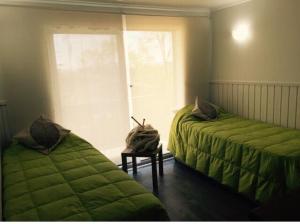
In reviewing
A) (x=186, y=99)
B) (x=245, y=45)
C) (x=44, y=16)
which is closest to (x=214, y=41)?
(x=245, y=45)

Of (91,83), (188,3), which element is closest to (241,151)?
(91,83)

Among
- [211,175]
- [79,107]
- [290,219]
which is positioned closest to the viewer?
[290,219]

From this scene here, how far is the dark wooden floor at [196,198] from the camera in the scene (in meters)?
2.27

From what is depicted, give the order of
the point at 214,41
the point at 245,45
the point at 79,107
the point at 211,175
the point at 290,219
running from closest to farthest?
the point at 290,219 < the point at 211,175 < the point at 79,107 < the point at 245,45 < the point at 214,41

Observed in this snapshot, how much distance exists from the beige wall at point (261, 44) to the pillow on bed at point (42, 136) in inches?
103

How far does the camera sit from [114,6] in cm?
316

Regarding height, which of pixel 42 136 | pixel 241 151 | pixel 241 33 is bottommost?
pixel 241 151

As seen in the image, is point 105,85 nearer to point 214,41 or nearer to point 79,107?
point 79,107

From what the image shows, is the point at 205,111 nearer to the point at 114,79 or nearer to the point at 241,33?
the point at 241,33

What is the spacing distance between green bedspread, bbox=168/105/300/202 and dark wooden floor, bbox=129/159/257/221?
14cm

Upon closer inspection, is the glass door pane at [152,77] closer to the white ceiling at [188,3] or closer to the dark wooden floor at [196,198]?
the white ceiling at [188,3]

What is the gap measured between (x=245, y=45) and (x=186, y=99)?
1.19 metres

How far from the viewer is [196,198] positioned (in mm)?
2592

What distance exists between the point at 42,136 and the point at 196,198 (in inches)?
70.9
